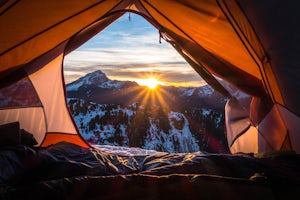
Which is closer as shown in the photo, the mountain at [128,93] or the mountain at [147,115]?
the mountain at [147,115]

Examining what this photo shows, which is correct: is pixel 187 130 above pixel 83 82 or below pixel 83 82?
below

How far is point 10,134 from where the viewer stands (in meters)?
2.29

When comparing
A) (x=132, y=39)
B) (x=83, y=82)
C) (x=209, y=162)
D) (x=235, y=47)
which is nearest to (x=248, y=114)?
(x=235, y=47)

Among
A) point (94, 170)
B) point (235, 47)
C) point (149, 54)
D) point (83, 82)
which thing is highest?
point (149, 54)

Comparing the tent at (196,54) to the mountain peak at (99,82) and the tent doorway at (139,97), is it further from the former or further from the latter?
the mountain peak at (99,82)

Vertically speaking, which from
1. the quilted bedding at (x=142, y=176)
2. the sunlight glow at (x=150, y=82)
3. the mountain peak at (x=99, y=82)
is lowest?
the quilted bedding at (x=142, y=176)

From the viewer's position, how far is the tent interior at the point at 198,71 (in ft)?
4.25

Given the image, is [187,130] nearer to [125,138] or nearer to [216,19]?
[125,138]

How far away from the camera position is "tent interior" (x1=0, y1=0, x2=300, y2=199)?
129cm

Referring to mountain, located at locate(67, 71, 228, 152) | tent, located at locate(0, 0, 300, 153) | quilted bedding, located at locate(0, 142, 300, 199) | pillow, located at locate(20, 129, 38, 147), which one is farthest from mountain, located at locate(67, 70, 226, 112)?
quilted bedding, located at locate(0, 142, 300, 199)

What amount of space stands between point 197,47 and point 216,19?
0.51m

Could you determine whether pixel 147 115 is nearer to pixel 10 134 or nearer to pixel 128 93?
pixel 128 93

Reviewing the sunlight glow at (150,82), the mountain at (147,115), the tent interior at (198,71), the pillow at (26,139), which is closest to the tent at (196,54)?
the tent interior at (198,71)

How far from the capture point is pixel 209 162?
1.77 metres
